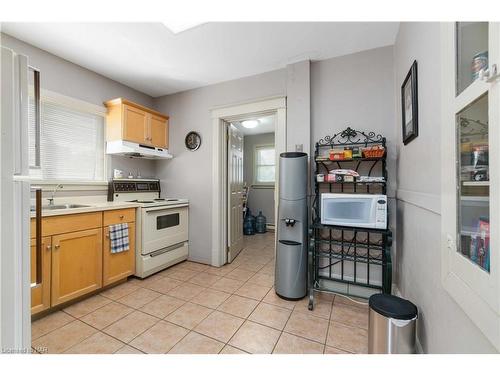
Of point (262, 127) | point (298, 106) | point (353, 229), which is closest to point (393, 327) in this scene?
point (353, 229)

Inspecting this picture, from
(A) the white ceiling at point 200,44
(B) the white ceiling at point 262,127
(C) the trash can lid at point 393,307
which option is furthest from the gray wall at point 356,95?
(B) the white ceiling at point 262,127

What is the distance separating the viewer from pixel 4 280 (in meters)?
0.79

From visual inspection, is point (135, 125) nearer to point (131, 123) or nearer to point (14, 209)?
point (131, 123)

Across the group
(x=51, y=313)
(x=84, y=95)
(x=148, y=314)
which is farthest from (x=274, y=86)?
(x=51, y=313)

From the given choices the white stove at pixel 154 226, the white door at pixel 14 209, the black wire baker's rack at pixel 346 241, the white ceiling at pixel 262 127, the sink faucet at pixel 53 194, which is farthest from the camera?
the white ceiling at pixel 262 127

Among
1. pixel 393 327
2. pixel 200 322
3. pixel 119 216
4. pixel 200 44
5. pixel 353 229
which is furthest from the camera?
pixel 119 216

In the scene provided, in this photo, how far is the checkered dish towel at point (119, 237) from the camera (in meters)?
2.19

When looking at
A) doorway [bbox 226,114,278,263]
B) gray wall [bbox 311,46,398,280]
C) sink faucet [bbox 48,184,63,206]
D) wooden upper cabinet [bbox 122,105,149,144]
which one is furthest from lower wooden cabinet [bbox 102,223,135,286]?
gray wall [bbox 311,46,398,280]

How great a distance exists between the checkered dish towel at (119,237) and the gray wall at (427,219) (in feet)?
8.71

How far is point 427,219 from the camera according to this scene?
47.7 inches

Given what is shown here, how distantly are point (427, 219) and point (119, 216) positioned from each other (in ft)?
8.90

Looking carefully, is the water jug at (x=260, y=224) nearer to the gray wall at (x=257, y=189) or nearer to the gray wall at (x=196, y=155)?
the gray wall at (x=257, y=189)

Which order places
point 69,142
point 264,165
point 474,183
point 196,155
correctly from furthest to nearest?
point 264,165 < point 196,155 < point 69,142 < point 474,183
